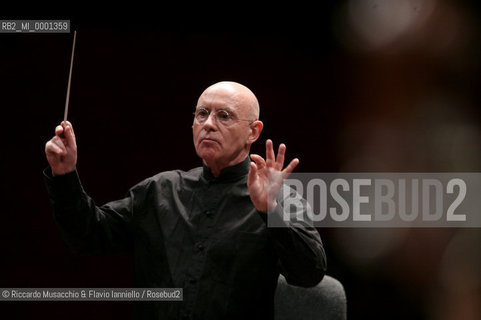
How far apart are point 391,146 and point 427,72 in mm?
249

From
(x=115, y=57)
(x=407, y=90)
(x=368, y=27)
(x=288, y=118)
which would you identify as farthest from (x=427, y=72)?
(x=115, y=57)

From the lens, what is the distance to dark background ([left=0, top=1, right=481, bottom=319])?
6.35 ft

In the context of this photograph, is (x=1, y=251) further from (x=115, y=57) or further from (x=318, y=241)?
(x=318, y=241)

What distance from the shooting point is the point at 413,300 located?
1987 mm

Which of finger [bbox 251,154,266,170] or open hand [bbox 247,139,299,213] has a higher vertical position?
finger [bbox 251,154,266,170]

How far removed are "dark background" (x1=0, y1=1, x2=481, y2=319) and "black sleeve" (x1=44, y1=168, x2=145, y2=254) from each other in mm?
501

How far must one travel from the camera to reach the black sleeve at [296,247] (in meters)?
1.31

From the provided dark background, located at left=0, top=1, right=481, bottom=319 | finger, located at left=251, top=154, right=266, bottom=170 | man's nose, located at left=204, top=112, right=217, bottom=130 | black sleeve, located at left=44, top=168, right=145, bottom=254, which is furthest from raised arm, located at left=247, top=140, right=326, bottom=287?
dark background, located at left=0, top=1, right=481, bottom=319

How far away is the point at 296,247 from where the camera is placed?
4.31 feet

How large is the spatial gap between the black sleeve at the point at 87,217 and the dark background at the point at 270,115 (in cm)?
50

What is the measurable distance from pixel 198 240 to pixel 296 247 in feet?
0.84

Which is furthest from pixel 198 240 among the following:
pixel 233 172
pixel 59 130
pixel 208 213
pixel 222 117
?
pixel 59 130

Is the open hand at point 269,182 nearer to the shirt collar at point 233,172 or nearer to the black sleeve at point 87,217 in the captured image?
the shirt collar at point 233,172

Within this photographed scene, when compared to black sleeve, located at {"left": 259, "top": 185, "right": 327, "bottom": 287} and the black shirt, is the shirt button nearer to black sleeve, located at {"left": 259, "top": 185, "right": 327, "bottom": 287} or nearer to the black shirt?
the black shirt
